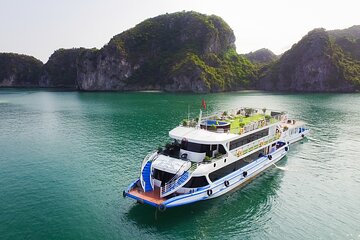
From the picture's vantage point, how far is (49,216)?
78.9 feet

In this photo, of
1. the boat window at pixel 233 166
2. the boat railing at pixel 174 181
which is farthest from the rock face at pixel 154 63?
the boat railing at pixel 174 181

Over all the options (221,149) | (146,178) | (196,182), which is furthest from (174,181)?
(221,149)

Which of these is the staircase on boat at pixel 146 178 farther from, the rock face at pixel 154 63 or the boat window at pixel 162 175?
the rock face at pixel 154 63

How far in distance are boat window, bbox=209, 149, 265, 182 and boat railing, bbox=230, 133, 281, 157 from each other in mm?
1378

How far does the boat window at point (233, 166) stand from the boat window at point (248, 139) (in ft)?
6.79

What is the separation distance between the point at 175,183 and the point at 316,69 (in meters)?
173

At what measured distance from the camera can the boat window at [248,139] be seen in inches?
1177

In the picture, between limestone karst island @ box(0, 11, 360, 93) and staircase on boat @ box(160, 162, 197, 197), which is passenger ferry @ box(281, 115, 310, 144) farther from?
limestone karst island @ box(0, 11, 360, 93)

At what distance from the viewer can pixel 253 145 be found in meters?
33.0

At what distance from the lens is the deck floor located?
76.8 feet

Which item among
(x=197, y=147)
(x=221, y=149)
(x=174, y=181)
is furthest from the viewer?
(x=221, y=149)

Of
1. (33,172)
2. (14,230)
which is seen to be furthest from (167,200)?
(33,172)

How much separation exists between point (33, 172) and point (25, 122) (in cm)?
3898

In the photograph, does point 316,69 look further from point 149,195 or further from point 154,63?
point 149,195
